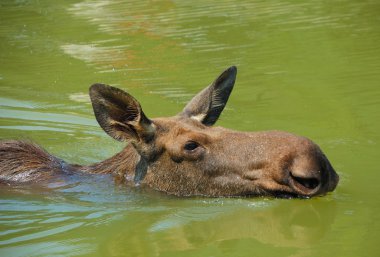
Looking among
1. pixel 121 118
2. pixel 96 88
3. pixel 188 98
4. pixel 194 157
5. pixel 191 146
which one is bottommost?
pixel 188 98

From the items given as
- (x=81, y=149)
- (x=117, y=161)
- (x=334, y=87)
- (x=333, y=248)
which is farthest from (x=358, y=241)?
(x=334, y=87)

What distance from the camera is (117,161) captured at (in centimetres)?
1093

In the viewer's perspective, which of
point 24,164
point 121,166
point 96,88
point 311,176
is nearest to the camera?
point 311,176

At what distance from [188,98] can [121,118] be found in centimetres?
488

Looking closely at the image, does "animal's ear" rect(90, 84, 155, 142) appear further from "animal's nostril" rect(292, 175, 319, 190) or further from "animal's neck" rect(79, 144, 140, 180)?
"animal's nostril" rect(292, 175, 319, 190)

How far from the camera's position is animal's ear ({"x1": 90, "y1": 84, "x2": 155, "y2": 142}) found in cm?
1017

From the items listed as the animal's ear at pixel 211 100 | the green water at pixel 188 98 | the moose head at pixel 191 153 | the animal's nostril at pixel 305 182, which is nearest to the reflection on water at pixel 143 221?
the green water at pixel 188 98

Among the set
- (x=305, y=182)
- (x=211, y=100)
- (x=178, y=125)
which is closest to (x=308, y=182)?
(x=305, y=182)

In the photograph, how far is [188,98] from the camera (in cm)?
1512

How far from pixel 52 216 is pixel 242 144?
7.52 feet

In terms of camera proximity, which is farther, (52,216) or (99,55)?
(99,55)

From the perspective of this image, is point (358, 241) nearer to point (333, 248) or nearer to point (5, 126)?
point (333, 248)

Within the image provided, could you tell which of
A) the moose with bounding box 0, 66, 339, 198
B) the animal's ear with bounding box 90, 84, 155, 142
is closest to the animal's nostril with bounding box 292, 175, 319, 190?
the moose with bounding box 0, 66, 339, 198

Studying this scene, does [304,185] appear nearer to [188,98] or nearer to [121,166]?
[121,166]
